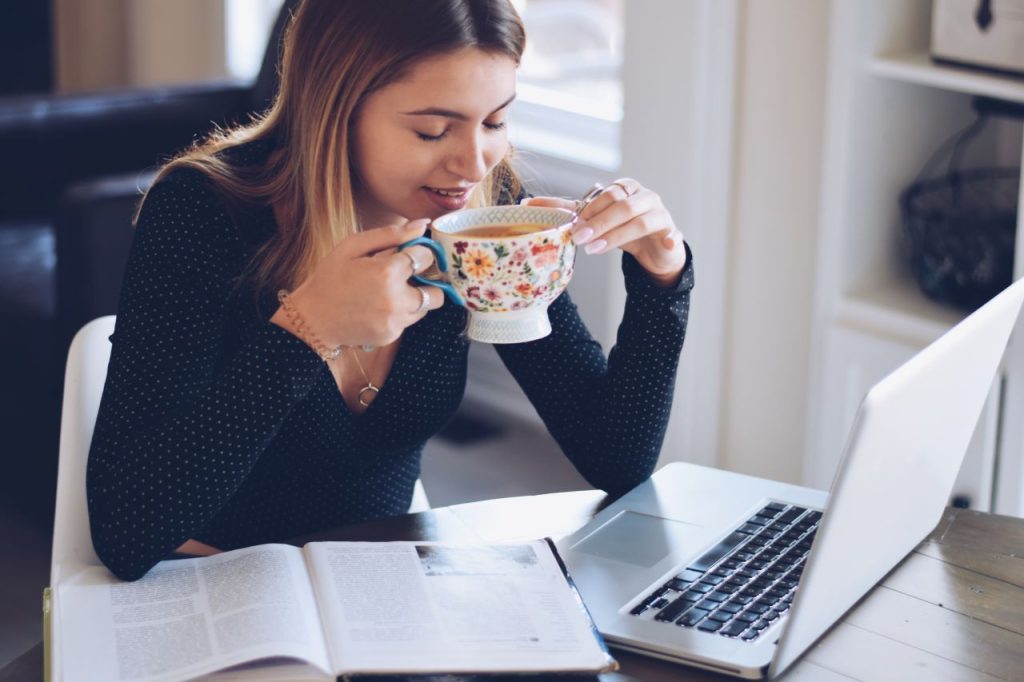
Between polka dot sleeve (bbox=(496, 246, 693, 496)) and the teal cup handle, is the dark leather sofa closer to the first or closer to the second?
polka dot sleeve (bbox=(496, 246, 693, 496))

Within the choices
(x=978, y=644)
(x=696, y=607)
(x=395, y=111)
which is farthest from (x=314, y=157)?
(x=978, y=644)

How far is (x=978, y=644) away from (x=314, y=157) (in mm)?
754

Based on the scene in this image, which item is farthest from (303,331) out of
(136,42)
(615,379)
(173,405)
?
(136,42)

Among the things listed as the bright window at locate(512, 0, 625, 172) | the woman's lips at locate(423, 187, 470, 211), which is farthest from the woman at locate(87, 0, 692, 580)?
the bright window at locate(512, 0, 625, 172)

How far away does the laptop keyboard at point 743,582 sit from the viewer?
→ 1.05m

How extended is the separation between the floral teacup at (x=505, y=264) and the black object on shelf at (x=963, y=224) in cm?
98

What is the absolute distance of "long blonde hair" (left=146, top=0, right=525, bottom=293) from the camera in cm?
126

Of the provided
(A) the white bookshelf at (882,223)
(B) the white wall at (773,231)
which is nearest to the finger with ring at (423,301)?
(A) the white bookshelf at (882,223)

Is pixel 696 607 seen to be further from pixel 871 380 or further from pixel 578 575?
pixel 871 380

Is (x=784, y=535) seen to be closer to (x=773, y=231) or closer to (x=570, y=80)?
(x=773, y=231)

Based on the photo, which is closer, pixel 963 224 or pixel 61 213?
pixel 963 224

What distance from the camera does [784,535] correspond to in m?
1.20

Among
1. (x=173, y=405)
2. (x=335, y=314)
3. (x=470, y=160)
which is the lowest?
(x=173, y=405)

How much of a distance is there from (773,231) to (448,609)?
4.56 ft
